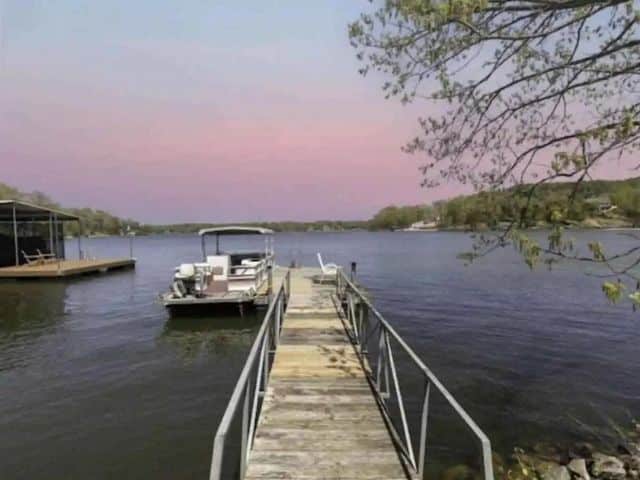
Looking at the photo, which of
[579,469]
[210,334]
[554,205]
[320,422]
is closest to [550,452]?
[579,469]

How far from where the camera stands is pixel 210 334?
1486 centimetres

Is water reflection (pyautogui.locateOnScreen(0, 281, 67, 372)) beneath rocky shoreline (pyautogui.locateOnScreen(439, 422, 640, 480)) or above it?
above

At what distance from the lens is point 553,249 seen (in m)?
3.95

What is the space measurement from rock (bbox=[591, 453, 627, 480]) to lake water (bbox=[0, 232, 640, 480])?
1279 millimetres

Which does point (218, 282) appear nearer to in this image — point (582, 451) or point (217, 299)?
point (217, 299)

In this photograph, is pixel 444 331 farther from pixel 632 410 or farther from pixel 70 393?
pixel 70 393

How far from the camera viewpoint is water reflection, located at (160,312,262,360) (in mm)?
13156

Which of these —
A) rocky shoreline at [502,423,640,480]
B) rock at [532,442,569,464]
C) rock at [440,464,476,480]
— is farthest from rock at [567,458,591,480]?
rock at [440,464,476,480]

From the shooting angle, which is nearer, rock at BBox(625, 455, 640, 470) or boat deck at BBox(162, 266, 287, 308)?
rock at BBox(625, 455, 640, 470)

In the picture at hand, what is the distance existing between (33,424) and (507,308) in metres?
17.0

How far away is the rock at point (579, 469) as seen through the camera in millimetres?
6230

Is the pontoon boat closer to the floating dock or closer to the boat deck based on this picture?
the boat deck

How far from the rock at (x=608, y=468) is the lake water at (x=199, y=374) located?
1279 millimetres

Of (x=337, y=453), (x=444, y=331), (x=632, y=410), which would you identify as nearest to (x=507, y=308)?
(x=444, y=331)
